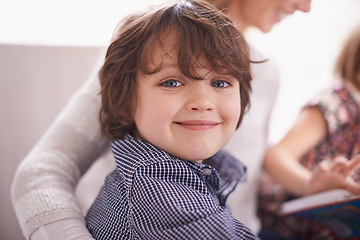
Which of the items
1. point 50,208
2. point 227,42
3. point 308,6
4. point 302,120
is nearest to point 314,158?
point 302,120

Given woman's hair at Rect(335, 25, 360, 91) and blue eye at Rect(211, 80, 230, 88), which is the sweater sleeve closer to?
blue eye at Rect(211, 80, 230, 88)

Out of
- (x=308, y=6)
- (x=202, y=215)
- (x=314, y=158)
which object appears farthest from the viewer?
(x=314, y=158)

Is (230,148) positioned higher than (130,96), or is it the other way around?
(130,96)

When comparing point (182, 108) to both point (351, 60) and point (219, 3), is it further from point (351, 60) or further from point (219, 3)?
point (351, 60)

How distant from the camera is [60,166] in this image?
25.2 inches

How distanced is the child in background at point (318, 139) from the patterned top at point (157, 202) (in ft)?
1.52

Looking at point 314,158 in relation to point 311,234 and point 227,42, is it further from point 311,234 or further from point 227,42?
point 227,42

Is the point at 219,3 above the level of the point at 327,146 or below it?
above

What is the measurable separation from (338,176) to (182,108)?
427 millimetres

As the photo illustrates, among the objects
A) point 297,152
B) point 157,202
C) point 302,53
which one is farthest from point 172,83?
point 302,53

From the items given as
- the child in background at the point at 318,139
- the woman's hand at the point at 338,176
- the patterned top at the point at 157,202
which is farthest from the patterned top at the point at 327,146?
the patterned top at the point at 157,202

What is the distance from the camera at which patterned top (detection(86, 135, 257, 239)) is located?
1.56ft

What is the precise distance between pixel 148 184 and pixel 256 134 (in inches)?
18.9

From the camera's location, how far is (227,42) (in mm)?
542
